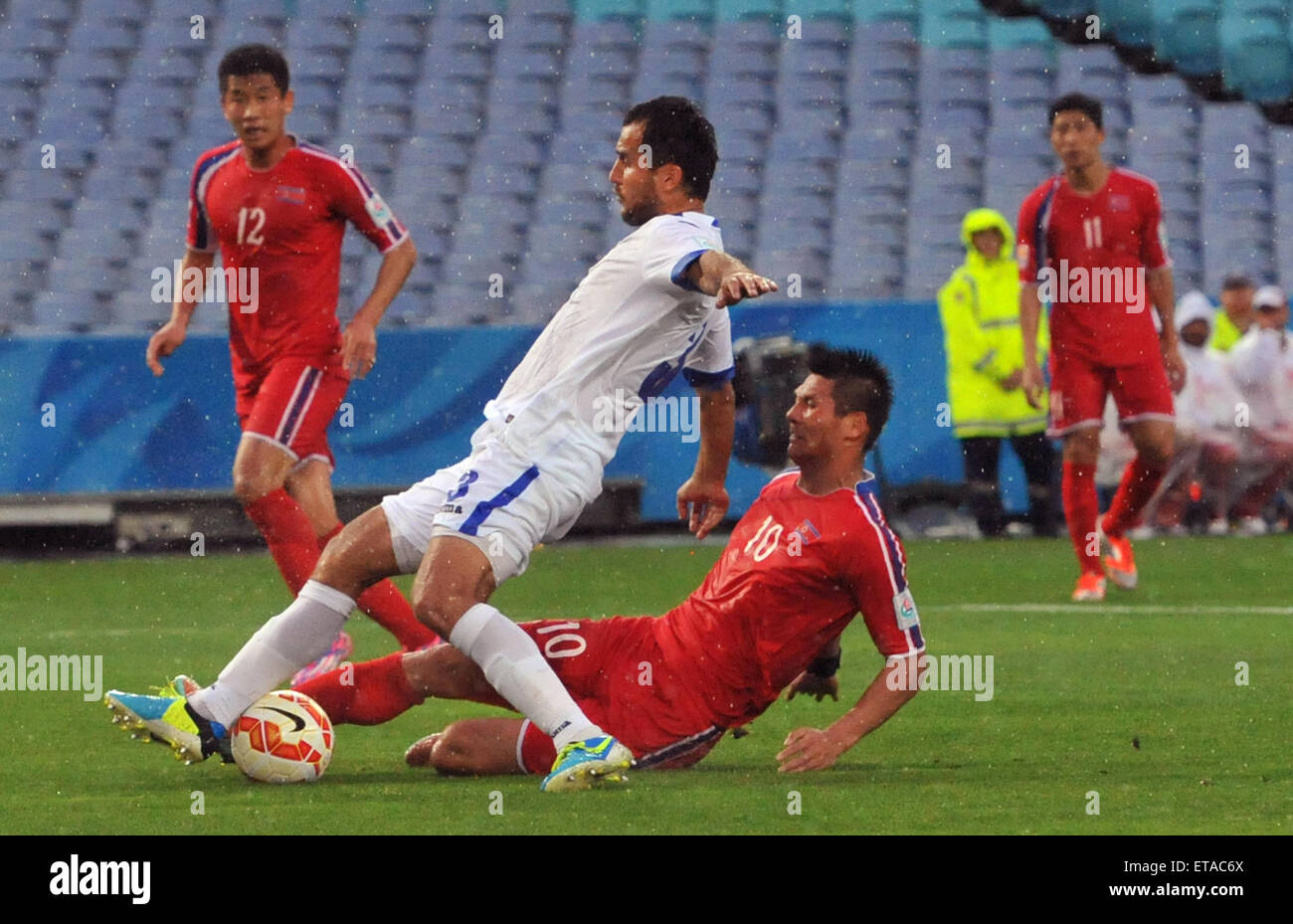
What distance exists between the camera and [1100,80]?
56.9 feet

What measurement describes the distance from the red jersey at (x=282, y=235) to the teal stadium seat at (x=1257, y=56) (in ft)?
37.3

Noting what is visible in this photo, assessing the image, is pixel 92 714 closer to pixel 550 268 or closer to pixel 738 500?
pixel 738 500

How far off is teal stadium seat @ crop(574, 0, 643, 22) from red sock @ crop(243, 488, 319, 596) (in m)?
11.1

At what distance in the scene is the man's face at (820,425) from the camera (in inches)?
204

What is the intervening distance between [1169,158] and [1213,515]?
346cm

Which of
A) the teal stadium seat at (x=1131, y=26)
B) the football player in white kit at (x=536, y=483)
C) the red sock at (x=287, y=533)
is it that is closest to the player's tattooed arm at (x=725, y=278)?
the football player in white kit at (x=536, y=483)

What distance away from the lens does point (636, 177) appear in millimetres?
5191

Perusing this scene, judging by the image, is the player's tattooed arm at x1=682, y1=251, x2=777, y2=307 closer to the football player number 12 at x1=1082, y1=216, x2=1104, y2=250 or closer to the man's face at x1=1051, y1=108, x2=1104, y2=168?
the man's face at x1=1051, y1=108, x2=1104, y2=168

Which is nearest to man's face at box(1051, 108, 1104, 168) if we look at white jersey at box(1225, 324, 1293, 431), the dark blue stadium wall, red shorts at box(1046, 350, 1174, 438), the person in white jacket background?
red shorts at box(1046, 350, 1174, 438)

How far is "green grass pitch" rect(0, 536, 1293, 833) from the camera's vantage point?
4.58m

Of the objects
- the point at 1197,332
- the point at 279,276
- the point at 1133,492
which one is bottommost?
the point at 1133,492

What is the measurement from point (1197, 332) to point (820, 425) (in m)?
10.1

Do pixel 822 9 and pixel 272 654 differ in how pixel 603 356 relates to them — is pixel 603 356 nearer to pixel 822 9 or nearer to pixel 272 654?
pixel 272 654

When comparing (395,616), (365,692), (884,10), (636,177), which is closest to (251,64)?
(395,616)
